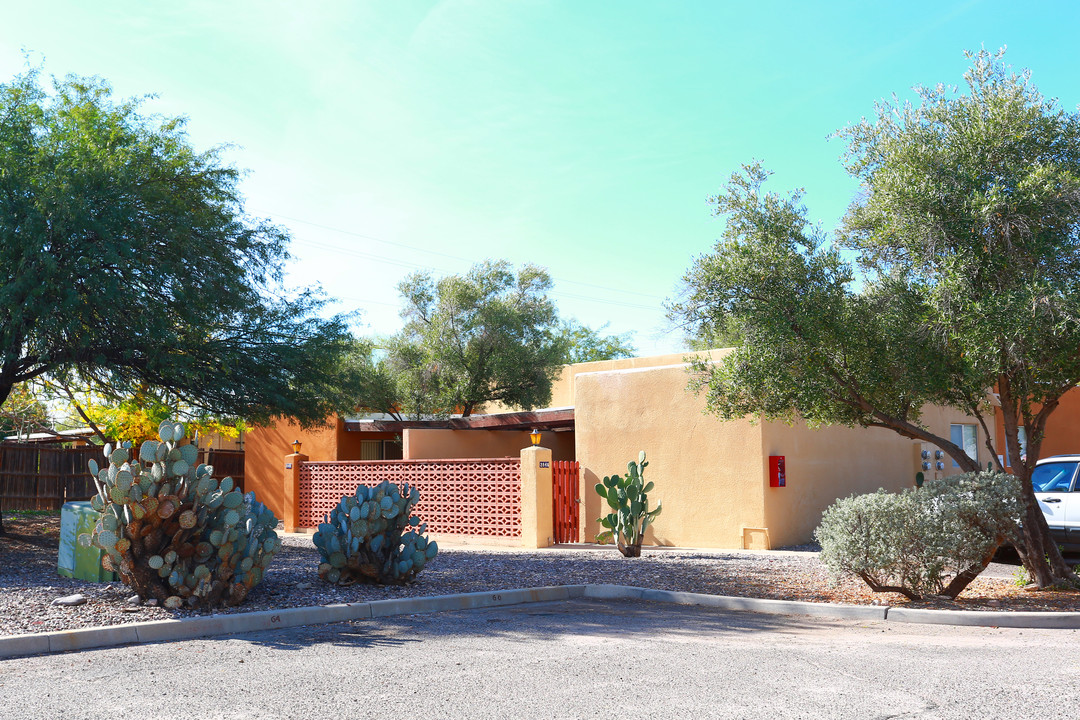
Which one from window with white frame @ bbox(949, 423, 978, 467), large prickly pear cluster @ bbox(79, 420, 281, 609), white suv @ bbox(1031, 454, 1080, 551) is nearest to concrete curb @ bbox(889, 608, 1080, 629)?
white suv @ bbox(1031, 454, 1080, 551)

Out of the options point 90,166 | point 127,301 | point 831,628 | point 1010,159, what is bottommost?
point 831,628

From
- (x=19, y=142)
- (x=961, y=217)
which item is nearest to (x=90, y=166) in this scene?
(x=19, y=142)

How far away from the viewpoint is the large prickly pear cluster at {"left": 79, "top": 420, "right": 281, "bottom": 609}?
24.9 ft

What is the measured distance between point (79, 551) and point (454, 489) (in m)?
8.23

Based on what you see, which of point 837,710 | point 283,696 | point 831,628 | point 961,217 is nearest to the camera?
point 837,710

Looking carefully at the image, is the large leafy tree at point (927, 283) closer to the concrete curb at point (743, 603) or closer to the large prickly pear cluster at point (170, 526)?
the concrete curb at point (743, 603)

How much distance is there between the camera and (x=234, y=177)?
14.7 m

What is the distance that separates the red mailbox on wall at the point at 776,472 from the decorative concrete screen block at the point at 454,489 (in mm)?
4479

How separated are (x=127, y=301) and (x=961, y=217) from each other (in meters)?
10.3

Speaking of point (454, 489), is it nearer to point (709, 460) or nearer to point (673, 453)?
point (673, 453)

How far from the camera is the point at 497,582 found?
33.7 ft

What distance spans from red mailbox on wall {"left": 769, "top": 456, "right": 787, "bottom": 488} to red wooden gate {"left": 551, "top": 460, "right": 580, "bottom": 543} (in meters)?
3.66

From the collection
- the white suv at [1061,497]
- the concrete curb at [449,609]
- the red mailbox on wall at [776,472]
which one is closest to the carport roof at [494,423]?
the red mailbox on wall at [776,472]

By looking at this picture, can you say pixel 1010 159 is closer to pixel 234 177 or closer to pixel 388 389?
pixel 234 177
